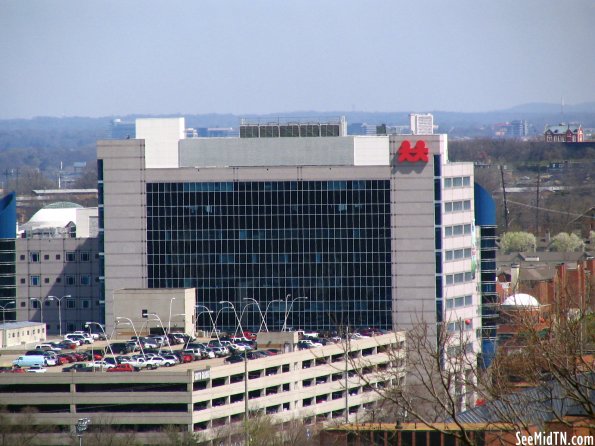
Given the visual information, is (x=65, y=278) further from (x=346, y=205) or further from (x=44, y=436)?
(x=44, y=436)

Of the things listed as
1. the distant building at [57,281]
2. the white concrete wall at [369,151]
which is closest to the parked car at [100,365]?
the white concrete wall at [369,151]

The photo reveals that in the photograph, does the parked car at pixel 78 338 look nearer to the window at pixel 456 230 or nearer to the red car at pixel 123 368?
the red car at pixel 123 368

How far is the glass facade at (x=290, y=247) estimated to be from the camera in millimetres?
122438

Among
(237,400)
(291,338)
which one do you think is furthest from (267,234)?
(237,400)

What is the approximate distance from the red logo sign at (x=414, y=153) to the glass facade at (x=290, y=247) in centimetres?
244

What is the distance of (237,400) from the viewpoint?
311 feet

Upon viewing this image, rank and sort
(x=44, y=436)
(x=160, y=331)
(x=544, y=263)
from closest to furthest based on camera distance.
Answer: (x=44, y=436) < (x=160, y=331) < (x=544, y=263)

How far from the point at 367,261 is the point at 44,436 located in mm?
42013

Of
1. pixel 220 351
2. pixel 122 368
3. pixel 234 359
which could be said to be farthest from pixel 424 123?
pixel 122 368

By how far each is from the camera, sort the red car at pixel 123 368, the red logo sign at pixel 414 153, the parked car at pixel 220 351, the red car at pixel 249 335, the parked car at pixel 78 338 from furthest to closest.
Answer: the red logo sign at pixel 414 153
the red car at pixel 249 335
the parked car at pixel 78 338
the parked car at pixel 220 351
the red car at pixel 123 368

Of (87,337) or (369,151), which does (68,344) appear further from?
(369,151)

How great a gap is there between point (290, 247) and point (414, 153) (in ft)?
40.9

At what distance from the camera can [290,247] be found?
12294 centimetres

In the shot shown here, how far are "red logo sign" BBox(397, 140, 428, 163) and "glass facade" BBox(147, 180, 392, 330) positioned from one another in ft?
8.02
